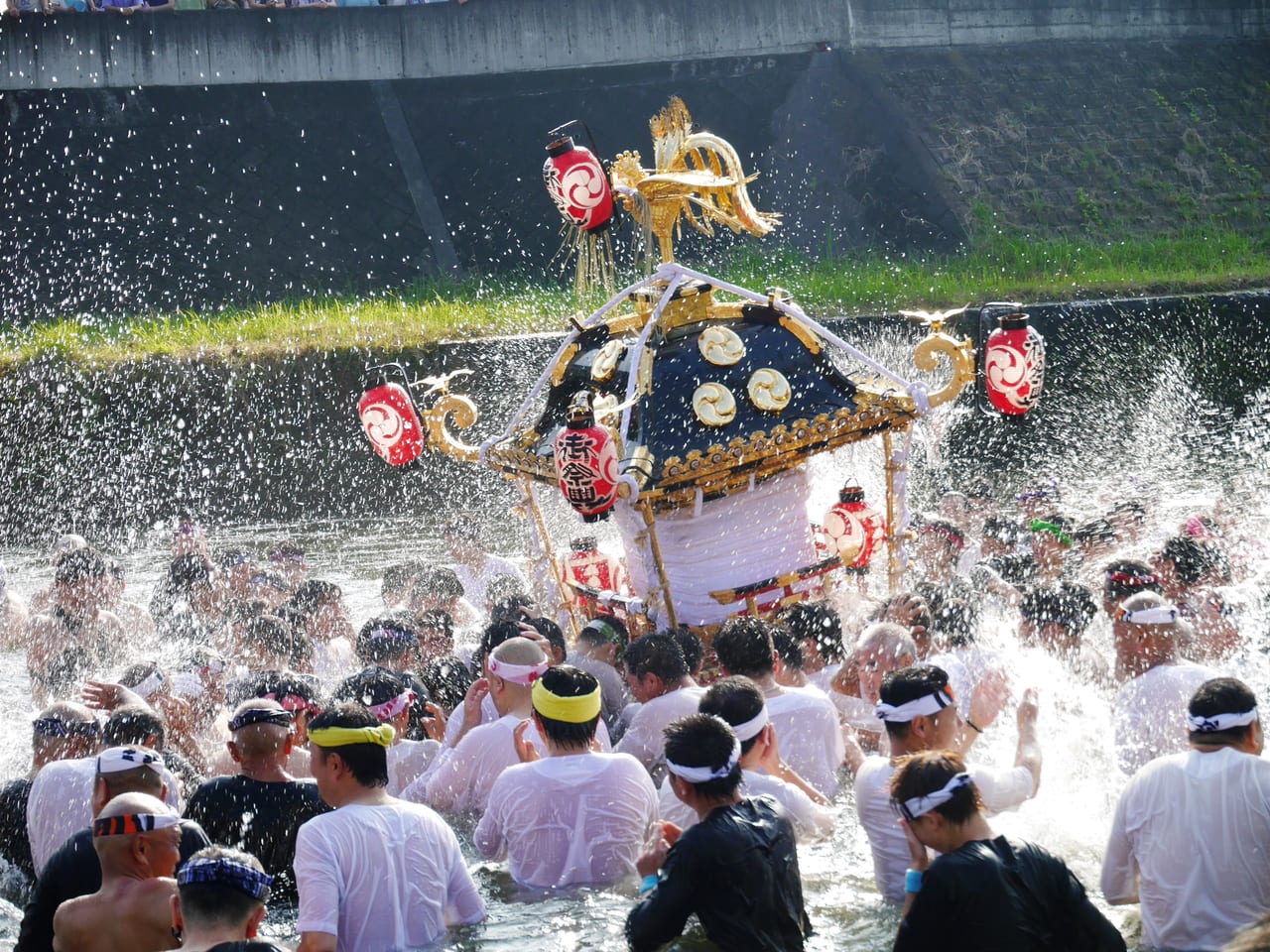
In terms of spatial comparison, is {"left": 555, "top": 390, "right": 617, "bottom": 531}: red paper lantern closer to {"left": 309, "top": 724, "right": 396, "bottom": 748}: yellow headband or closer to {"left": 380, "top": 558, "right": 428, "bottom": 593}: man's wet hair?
{"left": 309, "top": 724, "right": 396, "bottom": 748}: yellow headband

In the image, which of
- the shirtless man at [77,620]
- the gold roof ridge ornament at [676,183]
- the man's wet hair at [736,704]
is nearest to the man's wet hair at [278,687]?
the man's wet hair at [736,704]

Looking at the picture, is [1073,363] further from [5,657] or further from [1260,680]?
[5,657]

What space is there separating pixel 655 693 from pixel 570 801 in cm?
84

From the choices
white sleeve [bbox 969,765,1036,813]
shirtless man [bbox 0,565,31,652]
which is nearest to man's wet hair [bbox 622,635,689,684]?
white sleeve [bbox 969,765,1036,813]

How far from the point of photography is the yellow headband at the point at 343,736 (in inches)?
144

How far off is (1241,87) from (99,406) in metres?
16.5

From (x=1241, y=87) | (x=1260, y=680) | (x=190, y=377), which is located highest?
(x=1241, y=87)

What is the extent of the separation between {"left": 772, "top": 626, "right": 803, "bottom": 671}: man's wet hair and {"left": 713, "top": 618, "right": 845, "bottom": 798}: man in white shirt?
136 mm

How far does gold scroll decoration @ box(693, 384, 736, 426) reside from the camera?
6.14 m

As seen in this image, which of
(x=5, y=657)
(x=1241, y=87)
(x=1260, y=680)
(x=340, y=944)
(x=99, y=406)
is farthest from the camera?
(x=1241, y=87)

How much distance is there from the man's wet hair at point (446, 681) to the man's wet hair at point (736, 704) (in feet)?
6.81

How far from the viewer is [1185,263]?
16.5 meters

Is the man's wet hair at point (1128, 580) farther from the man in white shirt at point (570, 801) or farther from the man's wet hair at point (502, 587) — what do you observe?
the man's wet hair at point (502, 587)

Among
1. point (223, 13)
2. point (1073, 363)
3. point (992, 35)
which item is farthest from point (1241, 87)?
point (223, 13)
